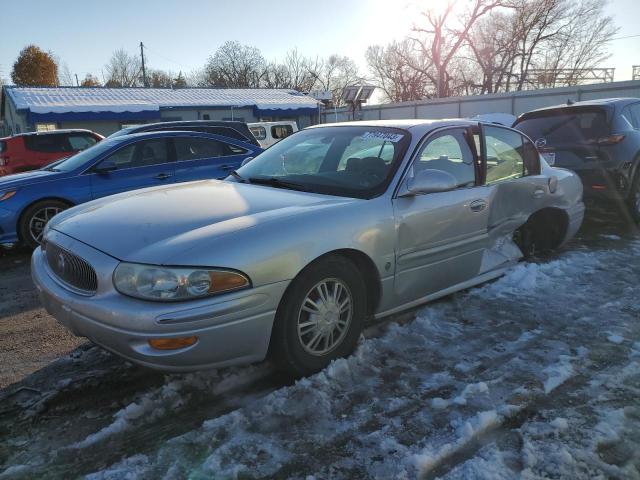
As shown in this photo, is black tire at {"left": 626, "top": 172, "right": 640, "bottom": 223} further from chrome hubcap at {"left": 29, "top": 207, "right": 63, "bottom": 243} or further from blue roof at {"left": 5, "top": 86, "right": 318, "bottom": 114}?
blue roof at {"left": 5, "top": 86, "right": 318, "bottom": 114}

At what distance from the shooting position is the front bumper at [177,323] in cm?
237

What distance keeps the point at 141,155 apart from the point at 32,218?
1622 mm

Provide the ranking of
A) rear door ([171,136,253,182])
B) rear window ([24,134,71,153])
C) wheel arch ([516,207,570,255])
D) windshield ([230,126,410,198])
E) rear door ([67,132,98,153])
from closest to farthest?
windshield ([230,126,410,198]) < wheel arch ([516,207,570,255]) < rear door ([171,136,253,182]) < rear window ([24,134,71,153]) < rear door ([67,132,98,153])

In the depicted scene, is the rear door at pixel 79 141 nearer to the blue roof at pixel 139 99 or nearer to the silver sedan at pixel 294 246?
the silver sedan at pixel 294 246

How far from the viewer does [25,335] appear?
3756 mm

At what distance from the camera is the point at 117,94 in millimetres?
28219

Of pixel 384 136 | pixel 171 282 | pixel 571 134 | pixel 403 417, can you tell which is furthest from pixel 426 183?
pixel 571 134

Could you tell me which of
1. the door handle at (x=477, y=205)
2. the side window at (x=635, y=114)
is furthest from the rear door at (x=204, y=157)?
the side window at (x=635, y=114)

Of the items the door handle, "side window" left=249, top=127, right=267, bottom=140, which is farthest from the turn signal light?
"side window" left=249, top=127, right=267, bottom=140

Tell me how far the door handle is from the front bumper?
1.82 metres

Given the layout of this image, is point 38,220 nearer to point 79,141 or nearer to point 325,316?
point 325,316

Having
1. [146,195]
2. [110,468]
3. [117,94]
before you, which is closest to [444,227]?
[146,195]

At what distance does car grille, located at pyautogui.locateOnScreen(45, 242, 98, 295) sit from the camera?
2.64 m

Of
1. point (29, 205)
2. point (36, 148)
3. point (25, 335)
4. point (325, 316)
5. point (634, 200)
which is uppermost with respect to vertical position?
point (36, 148)
